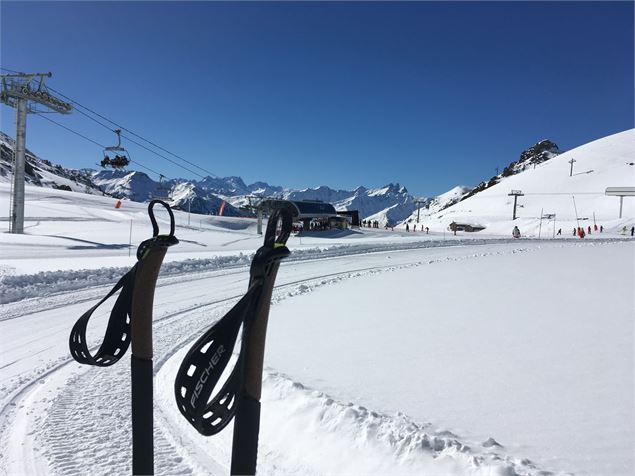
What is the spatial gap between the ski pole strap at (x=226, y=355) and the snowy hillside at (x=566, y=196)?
252 feet

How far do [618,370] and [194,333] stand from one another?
6.03 meters

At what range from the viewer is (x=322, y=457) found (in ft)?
11.2

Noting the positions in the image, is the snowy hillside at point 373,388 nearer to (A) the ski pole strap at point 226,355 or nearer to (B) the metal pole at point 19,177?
(A) the ski pole strap at point 226,355

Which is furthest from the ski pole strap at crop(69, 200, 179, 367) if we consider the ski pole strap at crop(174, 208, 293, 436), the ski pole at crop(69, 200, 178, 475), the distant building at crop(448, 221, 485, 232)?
the distant building at crop(448, 221, 485, 232)

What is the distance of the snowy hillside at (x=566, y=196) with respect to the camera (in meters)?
79.7

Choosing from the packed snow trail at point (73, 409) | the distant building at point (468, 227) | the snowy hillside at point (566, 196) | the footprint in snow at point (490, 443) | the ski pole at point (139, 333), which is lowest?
the packed snow trail at point (73, 409)

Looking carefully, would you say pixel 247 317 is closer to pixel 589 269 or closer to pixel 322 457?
pixel 322 457

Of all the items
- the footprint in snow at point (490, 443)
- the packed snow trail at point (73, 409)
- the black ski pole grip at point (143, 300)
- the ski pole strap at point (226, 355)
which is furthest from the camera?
the packed snow trail at point (73, 409)

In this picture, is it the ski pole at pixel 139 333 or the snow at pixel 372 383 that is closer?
the ski pole at pixel 139 333

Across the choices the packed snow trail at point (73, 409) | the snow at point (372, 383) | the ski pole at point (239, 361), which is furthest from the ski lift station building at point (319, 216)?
the ski pole at point (239, 361)

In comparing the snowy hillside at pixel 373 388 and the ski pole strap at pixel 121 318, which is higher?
the ski pole strap at pixel 121 318

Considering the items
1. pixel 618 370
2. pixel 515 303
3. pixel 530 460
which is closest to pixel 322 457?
pixel 530 460

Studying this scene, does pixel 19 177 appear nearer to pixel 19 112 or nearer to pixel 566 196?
pixel 19 112

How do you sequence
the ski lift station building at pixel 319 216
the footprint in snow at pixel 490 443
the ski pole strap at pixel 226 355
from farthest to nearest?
the ski lift station building at pixel 319 216
the footprint in snow at pixel 490 443
the ski pole strap at pixel 226 355
